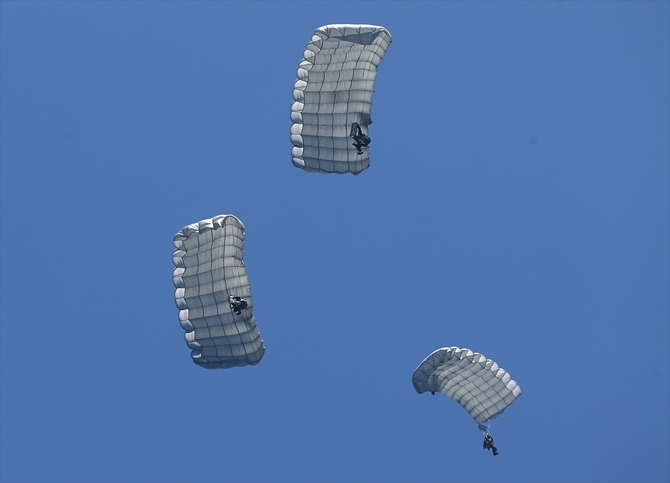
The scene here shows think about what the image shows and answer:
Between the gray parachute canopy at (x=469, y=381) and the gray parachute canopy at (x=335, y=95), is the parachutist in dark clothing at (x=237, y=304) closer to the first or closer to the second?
the gray parachute canopy at (x=335, y=95)

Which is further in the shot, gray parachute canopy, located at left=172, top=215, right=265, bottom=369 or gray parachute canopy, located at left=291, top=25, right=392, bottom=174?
gray parachute canopy, located at left=172, top=215, right=265, bottom=369

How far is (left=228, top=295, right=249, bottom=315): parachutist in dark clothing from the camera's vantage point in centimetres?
4097

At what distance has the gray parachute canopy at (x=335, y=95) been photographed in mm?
39938

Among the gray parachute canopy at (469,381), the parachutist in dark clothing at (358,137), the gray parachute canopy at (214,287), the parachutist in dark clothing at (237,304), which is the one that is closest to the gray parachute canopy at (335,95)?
the parachutist in dark clothing at (358,137)

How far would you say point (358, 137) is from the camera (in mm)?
40094

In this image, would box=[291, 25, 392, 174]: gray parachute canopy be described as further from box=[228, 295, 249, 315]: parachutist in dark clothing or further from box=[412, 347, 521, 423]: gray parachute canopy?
box=[412, 347, 521, 423]: gray parachute canopy

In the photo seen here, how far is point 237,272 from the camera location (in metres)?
41.7

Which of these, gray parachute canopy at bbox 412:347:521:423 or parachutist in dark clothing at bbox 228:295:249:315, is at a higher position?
parachutist in dark clothing at bbox 228:295:249:315

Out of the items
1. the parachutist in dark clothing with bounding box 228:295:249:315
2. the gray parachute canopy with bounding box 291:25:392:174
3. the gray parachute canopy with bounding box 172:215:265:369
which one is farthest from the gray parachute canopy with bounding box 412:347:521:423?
the gray parachute canopy with bounding box 291:25:392:174

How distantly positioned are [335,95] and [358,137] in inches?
83.4

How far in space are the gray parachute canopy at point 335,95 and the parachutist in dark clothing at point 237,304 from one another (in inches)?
242

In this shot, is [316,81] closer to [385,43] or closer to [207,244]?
[385,43]

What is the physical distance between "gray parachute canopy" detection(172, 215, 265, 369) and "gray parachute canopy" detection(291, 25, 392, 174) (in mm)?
4433

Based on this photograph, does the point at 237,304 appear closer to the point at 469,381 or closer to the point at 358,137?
the point at 358,137
